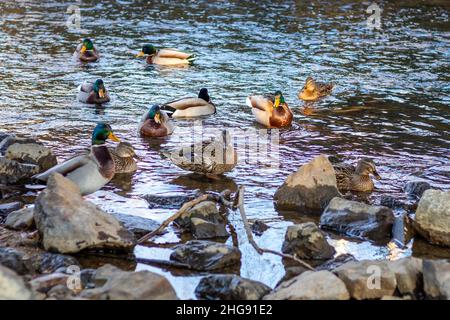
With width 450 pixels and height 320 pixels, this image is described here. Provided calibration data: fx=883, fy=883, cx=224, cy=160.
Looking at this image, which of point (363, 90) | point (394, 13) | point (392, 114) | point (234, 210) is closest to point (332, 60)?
point (363, 90)

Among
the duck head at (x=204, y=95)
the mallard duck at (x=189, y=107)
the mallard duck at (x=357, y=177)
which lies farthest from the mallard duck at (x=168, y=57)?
the mallard duck at (x=357, y=177)

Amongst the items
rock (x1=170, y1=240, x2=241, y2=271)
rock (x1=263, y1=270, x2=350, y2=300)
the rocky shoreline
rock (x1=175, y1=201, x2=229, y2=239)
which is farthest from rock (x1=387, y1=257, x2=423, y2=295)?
rock (x1=175, y1=201, x2=229, y2=239)

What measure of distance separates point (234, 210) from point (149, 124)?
2647 millimetres

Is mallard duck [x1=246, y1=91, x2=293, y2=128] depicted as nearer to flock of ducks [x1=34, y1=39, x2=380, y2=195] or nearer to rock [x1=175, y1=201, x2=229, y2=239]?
flock of ducks [x1=34, y1=39, x2=380, y2=195]

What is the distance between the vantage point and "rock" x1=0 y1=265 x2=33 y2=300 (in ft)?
15.3

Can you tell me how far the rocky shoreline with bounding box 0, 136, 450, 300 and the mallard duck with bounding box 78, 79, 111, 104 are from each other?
10.1 ft

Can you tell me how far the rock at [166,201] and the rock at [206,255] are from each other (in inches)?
42.3

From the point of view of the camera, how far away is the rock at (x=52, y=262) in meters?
5.48

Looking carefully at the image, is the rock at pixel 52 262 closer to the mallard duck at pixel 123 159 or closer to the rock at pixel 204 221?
the rock at pixel 204 221

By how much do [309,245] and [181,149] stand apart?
222 cm

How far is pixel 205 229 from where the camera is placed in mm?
6156

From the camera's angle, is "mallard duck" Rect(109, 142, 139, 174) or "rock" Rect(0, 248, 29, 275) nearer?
"rock" Rect(0, 248, 29, 275)

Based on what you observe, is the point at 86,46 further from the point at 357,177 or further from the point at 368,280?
the point at 368,280

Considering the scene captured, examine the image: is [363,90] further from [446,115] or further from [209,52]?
[209,52]
